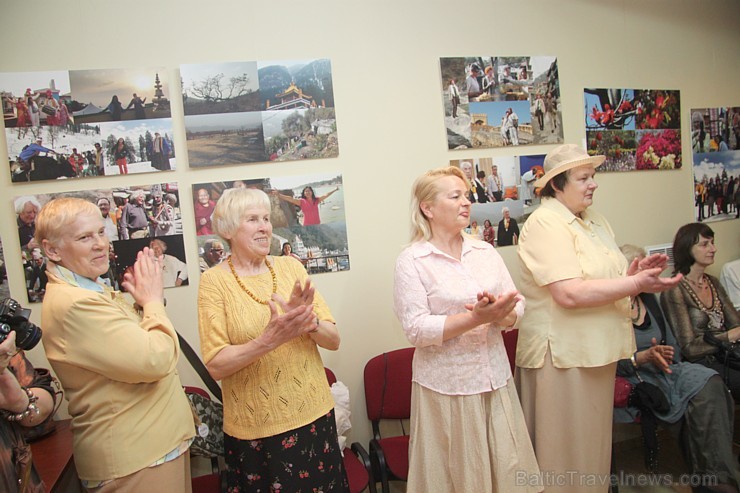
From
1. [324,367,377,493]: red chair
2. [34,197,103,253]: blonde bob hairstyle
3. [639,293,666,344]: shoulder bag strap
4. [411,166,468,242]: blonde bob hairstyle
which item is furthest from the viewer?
[639,293,666,344]: shoulder bag strap

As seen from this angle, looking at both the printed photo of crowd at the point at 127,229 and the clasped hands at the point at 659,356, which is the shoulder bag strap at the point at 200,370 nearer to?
the printed photo of crowd at the point at 127,229

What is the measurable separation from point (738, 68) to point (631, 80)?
43.0 inches

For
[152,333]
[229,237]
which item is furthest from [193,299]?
[152,333]

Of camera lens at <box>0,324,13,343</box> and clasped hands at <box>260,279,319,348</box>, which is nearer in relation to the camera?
camera lens at <box>0,324,13,343</box>

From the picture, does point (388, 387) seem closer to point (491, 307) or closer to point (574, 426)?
point (574, 426)

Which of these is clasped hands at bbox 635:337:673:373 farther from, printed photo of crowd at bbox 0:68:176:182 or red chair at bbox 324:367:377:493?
printed photo of crowd at bbox 0:68:176:182

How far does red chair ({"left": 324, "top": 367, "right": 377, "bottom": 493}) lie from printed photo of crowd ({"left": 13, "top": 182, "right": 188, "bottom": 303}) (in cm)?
107

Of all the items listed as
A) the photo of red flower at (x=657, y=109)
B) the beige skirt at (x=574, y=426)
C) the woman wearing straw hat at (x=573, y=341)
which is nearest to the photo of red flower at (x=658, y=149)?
the photo of red flower at (x=657, y=109)

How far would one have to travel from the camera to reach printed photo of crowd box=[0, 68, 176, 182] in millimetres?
2492

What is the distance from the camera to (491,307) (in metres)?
1.86

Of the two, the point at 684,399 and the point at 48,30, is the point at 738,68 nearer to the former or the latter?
the point at 684,399

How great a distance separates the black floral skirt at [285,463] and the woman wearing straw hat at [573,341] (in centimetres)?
107

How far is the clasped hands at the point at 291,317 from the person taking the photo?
1.72 m

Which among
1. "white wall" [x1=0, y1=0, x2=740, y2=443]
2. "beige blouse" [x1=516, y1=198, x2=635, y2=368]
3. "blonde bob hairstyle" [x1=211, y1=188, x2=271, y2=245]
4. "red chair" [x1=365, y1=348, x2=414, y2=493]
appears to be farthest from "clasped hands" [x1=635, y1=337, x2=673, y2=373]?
"blonde bob hairstyle" [x1=211, y1=188, x2=271, y2=245]
